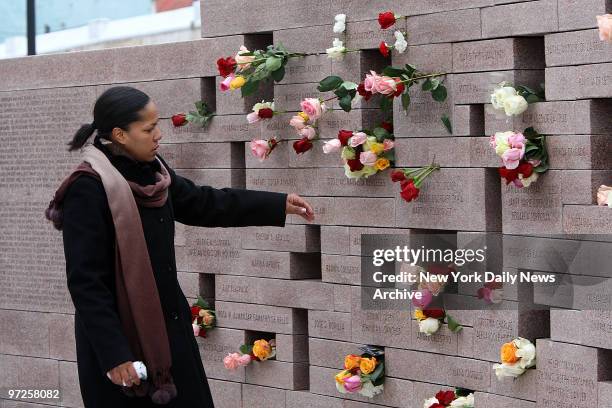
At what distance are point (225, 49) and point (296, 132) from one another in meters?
0.66

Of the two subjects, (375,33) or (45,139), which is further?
(45,139)

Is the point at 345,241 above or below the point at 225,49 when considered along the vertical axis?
below

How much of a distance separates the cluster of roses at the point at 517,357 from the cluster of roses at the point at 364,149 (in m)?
1.00

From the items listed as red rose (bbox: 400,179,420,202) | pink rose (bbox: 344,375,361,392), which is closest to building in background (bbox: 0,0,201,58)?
pink rose (bbox: 344,375,361,392)

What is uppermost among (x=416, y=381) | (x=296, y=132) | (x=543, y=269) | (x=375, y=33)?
(x=375, y=33)

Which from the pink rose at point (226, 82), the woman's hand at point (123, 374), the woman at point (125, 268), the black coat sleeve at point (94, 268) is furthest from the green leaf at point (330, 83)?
the woman's hand at point (123, 374)

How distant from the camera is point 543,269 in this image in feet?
17.1

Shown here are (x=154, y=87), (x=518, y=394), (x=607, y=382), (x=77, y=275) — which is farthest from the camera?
(x=154, y=87)

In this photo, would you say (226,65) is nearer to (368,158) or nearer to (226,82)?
(226,82)

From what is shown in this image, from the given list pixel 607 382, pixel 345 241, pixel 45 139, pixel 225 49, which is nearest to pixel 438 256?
pixel 345 241

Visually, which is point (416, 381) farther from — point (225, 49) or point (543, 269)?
point (225, 49)

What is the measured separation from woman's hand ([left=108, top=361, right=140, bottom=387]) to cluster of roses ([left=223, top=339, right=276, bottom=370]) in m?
2.02

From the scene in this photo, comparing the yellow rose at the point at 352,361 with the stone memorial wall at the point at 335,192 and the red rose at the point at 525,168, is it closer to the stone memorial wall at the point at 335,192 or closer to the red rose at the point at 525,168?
the stone memorial wall at the point at 335,192

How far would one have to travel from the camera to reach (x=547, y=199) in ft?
16.9
